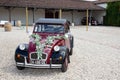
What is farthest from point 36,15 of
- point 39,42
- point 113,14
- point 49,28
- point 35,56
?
point 35,56

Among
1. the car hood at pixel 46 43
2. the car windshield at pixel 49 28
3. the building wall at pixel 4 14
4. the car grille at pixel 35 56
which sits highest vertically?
the building wall at pixel 4 14

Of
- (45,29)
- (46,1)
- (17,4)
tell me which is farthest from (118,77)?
(46,1)

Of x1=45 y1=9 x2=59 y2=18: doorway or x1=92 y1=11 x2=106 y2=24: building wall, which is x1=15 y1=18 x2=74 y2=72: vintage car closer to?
x1=45 y1=9 x2=59 y2=18: doorway

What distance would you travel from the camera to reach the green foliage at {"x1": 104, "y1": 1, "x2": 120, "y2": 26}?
3635cm

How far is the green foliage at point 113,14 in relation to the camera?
36.3m

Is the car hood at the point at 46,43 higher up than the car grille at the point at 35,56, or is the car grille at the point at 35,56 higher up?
the car hood at the point at 46,43

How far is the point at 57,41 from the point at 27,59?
1.27m

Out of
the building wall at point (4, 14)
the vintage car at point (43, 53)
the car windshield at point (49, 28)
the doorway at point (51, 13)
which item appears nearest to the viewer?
the vintage car at point (43, 53)

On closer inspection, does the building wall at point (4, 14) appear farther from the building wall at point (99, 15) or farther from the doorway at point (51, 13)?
the building wall at point (99, 15)

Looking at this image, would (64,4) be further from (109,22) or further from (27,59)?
(27,59)

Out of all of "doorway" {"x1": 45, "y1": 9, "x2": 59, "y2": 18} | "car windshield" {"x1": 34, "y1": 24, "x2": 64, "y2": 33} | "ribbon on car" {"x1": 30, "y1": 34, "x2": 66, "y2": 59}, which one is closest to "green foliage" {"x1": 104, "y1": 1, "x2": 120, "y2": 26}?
"doorway" {"x1": 45, "y1": 9, "x2": 59, "y2": 18}

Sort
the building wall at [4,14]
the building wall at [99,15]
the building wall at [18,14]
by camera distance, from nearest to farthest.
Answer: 1. the building wall at [4,14]
2. the building wall at [18,14]
3. the building wall at [99,15]

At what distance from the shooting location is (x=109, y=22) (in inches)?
1512

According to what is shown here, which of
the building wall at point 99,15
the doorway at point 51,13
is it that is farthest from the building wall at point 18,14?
the building wall at point 99,15
